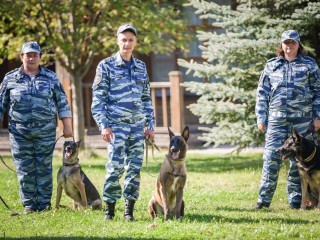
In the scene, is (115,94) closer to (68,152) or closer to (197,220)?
(68,152)

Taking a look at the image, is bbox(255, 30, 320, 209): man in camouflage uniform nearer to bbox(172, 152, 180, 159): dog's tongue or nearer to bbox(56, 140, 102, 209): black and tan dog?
bbox(172, 152, 180, 159): dog's tongue

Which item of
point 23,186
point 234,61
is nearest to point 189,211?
point 23,186

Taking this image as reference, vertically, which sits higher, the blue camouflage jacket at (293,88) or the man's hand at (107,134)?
the blue camouflage jacket at (293,88)

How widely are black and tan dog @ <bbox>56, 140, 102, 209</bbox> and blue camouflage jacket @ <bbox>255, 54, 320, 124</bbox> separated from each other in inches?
98.8

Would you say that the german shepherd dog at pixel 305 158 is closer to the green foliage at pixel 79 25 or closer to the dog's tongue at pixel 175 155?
the dog's tongue at pixel 175 155

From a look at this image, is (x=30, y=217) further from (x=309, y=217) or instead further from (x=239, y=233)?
(x=309, y=217)

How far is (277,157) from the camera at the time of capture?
8.69 m

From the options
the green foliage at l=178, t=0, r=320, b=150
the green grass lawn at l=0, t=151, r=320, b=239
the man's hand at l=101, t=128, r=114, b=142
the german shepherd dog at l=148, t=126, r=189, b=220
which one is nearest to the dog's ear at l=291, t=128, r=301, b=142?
the green grass lawn at l=0, t=151, r=320, b=239

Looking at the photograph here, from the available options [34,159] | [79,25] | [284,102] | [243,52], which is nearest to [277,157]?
[284,102]

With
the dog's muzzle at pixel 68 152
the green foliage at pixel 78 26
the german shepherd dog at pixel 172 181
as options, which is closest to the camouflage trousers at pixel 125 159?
the german shepherd dog at pixel 172 181

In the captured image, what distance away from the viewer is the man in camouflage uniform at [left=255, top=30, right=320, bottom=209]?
336 inches

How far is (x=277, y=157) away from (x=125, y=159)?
2.14 meters

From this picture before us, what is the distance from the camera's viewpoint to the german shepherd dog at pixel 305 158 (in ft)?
27.6

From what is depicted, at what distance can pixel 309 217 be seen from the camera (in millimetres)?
8055
